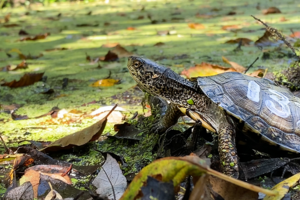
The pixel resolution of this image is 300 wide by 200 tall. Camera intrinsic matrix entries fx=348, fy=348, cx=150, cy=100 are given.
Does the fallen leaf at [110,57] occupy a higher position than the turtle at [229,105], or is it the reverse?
the turtle at [229,105]

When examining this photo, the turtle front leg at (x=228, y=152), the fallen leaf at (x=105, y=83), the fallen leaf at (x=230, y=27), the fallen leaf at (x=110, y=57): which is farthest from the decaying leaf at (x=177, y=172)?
the fallen leaf at (x=230, y=27)

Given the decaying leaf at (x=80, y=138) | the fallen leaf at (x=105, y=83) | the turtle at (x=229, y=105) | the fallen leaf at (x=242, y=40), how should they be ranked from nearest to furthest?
the turtle at (x=229, y=105) < the decaying leaf at (x=80, y=138) < the fallen leaf at (x=105, y=83) < the fallen leaf at (x=242, y=40)

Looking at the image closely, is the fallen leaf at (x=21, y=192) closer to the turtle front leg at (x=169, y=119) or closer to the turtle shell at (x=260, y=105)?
the turtle front leg at (x=169, y=119)

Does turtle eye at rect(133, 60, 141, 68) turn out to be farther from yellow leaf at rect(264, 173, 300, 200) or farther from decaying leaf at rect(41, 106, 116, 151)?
yellow leaf at rect(264, 173, 300, 200)

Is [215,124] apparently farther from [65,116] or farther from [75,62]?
[75,62]

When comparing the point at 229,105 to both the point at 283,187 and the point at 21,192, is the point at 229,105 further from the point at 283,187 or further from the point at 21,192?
the point at 21,192

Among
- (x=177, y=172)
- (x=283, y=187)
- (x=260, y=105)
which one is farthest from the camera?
(x=260, y=105)

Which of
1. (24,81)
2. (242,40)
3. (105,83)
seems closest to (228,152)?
(105,83)

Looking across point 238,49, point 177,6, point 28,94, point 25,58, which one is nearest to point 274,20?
point 238,49
